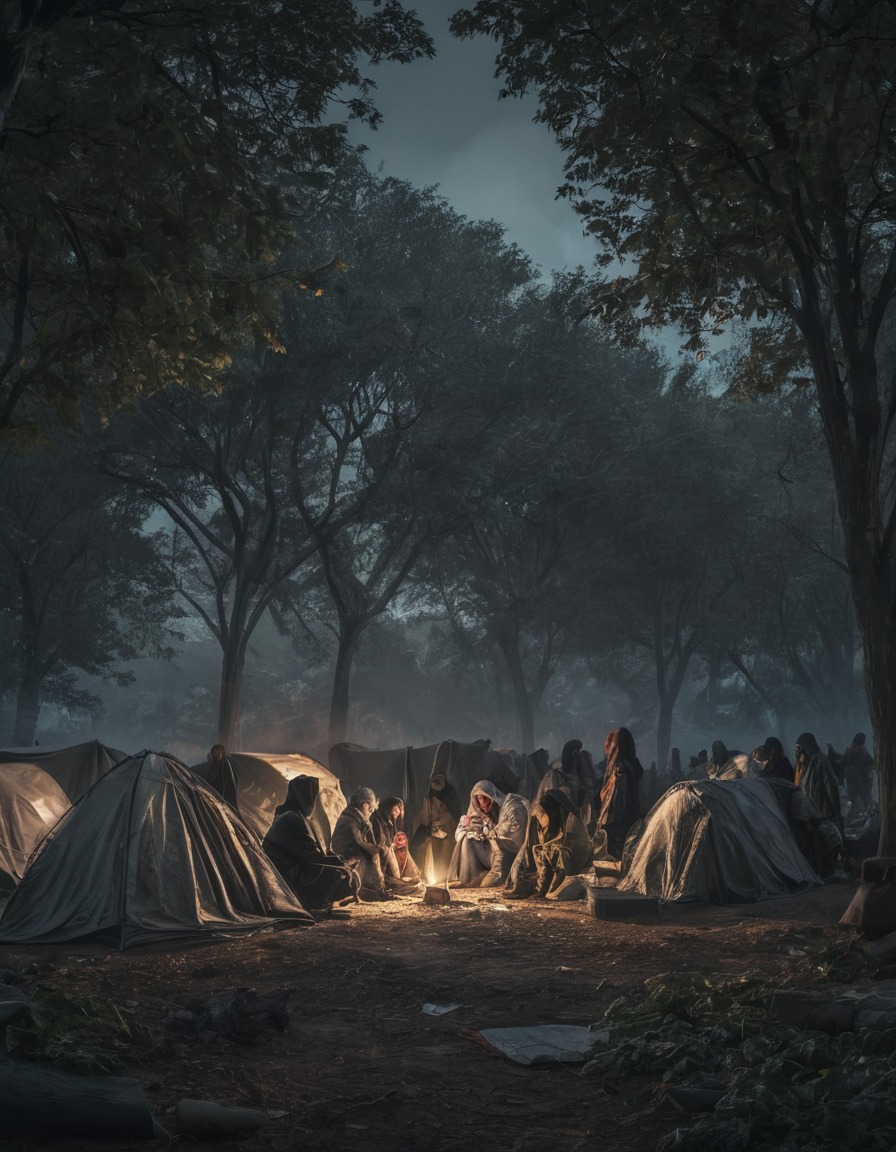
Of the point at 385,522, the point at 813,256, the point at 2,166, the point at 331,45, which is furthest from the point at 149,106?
the point at 385,522

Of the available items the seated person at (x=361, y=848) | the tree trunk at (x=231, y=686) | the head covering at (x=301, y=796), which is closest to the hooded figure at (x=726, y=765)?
the seated person at (x=361, y=848)

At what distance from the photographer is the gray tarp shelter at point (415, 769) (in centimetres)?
2041

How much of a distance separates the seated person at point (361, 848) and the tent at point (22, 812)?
3.59 m

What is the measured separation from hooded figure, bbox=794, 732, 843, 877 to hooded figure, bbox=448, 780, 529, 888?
3.95 metres

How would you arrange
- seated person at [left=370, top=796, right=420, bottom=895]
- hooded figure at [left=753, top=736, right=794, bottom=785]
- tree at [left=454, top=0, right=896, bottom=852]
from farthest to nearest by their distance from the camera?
1. hooded figure at [left=753, top=736, right=794, bottom=785]
2. seated person at [left=370, top=796, right=420, bottom=895]
3. tree at [left=454, top=0, right=896, bottom=852]

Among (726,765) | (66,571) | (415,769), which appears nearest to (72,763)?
(415,769)

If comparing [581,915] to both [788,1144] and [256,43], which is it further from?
[256,43]

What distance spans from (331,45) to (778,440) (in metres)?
23.4

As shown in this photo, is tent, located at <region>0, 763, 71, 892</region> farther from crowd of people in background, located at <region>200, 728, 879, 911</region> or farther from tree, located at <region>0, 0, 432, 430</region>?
tree, located at <region>0, 0, 432, 430</region>

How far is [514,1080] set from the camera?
5820 millimetres

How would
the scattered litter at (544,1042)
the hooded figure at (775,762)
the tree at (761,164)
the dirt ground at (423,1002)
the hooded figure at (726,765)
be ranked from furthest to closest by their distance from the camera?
1. the hooded figure at (726,765)
2. the hooded figure at (775,762)
3. the tree at (761,164)
4. the scattered litter at (544,1042)
5. the dirt ground at (423,1002)

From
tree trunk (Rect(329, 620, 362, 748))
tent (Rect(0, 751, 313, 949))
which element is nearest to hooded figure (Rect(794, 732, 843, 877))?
tent (Rect(0, 751, 313, 949))

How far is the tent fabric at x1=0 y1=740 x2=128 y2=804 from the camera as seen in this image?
51.0ft

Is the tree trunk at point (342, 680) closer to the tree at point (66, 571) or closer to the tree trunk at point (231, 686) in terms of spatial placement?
the tree trunk at point (231, 686)
